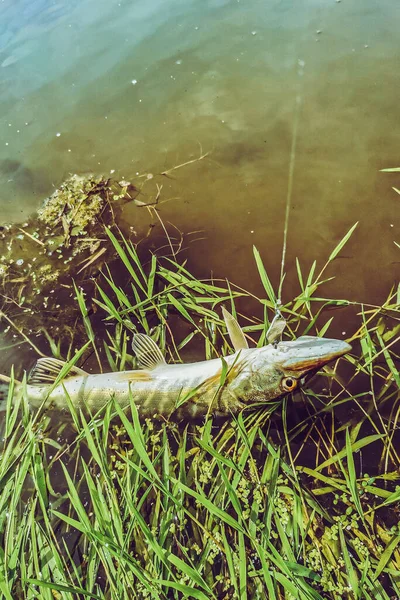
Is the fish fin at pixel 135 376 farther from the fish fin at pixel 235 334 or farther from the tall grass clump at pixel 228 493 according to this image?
the fish fin at pixel 235 334

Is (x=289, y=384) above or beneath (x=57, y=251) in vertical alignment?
beneath

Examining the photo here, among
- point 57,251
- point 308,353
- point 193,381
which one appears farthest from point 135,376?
point 57,251

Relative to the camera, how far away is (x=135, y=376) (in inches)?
114

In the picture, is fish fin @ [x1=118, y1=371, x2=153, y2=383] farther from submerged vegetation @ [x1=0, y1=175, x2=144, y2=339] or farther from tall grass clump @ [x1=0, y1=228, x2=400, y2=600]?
submerged vegetation @ [x1=0, y1=175, x2=144, y2=339]

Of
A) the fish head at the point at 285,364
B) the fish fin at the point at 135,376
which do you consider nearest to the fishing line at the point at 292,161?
the fish head at the point at 285,364

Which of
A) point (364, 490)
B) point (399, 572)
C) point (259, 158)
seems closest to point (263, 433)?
point (364, 490)

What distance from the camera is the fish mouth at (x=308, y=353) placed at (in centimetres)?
231

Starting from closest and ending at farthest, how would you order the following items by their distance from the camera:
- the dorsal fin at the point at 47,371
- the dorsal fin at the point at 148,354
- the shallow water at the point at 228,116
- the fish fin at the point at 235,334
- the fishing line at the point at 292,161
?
the fish fin at the point at 235,334, the dorsal fin at the point at 148,354, the dorsal fin at the point at 47,371, the fishing line at the point at 292,161, the shallow water at the point at 228,116

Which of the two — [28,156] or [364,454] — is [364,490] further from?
[28,156]

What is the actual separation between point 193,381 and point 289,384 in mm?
667

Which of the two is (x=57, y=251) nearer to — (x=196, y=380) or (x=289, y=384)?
(x=196, y=380)

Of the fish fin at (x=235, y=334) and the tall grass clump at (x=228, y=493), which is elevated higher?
the fish fin at (x=235, y=334)

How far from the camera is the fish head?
2.34m

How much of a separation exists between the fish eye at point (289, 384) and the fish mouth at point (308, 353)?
5 cm
